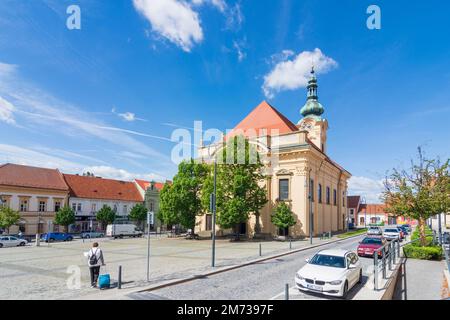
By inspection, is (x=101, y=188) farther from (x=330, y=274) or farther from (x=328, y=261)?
(x=330, y=274)

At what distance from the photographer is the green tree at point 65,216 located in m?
50.2

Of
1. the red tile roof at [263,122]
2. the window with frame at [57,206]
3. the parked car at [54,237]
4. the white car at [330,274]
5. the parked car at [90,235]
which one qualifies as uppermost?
the red tile roof at [263,122]

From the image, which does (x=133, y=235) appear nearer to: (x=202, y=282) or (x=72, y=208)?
(x=72, y=208)

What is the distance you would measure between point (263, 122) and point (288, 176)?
1008cm

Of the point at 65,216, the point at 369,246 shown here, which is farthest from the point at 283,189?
the point at 65,216

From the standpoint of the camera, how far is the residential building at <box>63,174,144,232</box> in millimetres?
56781

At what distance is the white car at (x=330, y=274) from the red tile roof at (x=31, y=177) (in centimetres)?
4962

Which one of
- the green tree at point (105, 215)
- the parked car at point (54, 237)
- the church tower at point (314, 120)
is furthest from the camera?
the green tree at point (105, 215)

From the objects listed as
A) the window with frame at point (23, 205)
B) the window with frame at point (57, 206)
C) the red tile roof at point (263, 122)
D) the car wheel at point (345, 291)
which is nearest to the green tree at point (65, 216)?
the window with frame at point (57, 206)

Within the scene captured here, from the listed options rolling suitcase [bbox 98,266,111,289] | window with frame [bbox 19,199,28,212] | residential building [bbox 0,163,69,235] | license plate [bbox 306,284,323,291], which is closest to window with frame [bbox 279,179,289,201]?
license plate [bbox 306,284,323,291]

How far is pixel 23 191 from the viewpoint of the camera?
48.9 m

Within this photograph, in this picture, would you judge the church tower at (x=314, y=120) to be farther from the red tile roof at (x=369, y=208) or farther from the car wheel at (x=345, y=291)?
the red tile roof at (x=369, y=208)

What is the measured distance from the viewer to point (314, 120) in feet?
182
